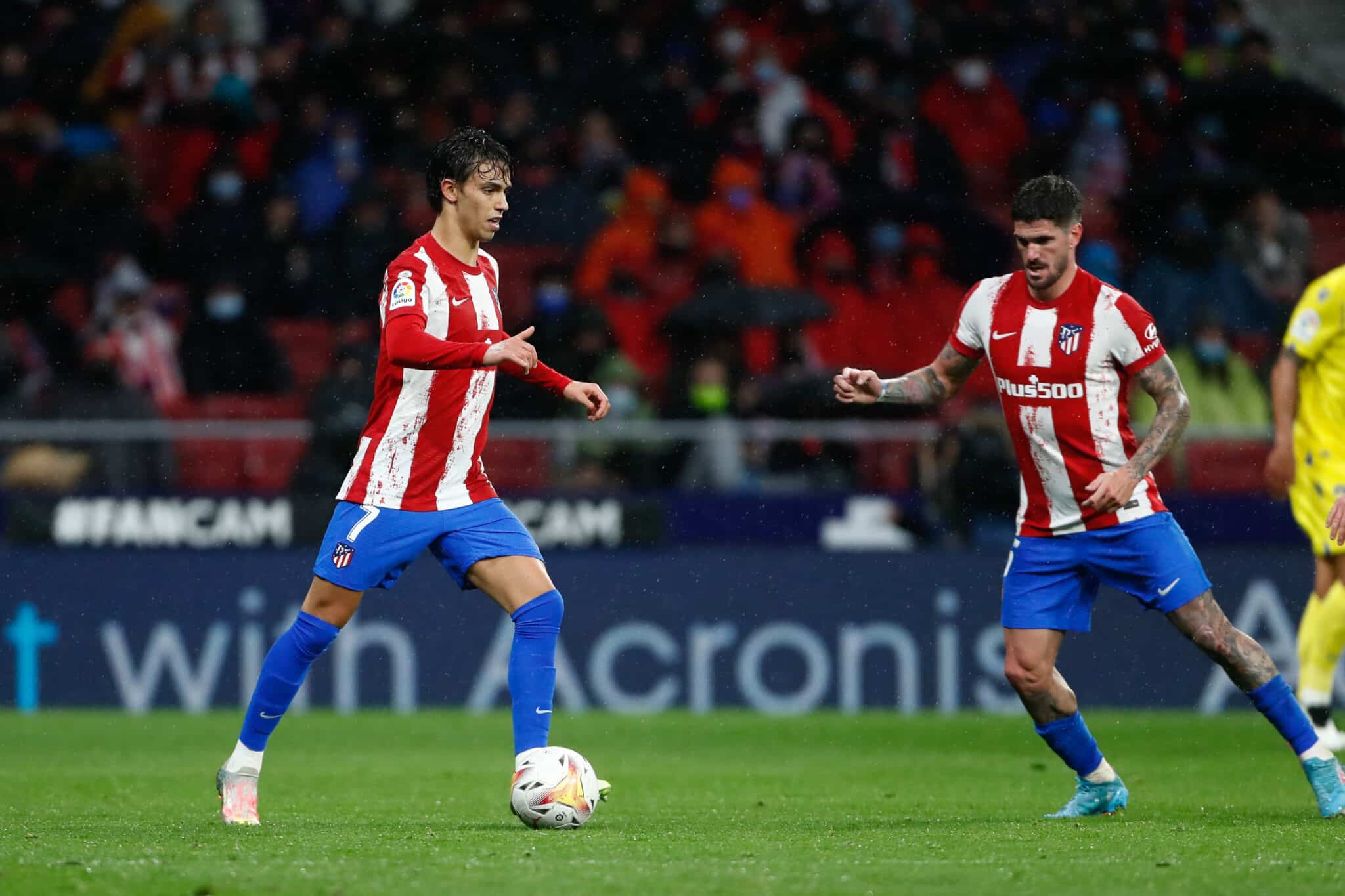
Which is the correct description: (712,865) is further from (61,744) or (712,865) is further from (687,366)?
(687,366)

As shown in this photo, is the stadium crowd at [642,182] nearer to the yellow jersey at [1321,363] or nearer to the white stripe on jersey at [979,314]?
the yellow jersey at [1321,363]

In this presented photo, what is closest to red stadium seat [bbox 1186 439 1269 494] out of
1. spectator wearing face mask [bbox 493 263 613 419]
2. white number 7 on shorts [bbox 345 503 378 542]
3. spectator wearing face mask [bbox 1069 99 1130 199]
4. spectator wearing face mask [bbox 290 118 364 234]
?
spectator wearing face mask [bbox 493 263 613 419]

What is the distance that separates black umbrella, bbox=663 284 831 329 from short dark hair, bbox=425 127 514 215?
8136 millimetres

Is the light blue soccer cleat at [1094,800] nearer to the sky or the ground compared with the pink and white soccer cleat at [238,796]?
nearer to the ground

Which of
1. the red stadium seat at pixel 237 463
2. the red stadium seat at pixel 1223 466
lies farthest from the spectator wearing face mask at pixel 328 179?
the red stadium seat at pixel 1223 466

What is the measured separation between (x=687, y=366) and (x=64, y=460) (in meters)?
4.53

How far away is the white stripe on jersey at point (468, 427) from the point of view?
21.6 feet

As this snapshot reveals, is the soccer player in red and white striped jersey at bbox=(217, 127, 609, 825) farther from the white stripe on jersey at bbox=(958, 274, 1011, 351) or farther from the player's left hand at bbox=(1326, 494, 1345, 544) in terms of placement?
the player's left hand at bbox=(1326, 494, 1345, 544)

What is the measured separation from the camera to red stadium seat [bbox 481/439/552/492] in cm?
1277

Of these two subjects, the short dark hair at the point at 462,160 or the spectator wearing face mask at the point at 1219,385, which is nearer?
the short dark hair at the point at 462,160

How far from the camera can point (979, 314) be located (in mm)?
7012

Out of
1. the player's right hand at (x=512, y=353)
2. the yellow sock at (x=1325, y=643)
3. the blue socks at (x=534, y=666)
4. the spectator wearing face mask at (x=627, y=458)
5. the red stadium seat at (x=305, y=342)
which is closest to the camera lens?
the player's right hand at (x=512, y=353)

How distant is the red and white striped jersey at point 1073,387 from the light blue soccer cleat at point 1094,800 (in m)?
0.94

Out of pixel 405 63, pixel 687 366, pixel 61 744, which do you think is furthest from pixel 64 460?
pixel 405 63
